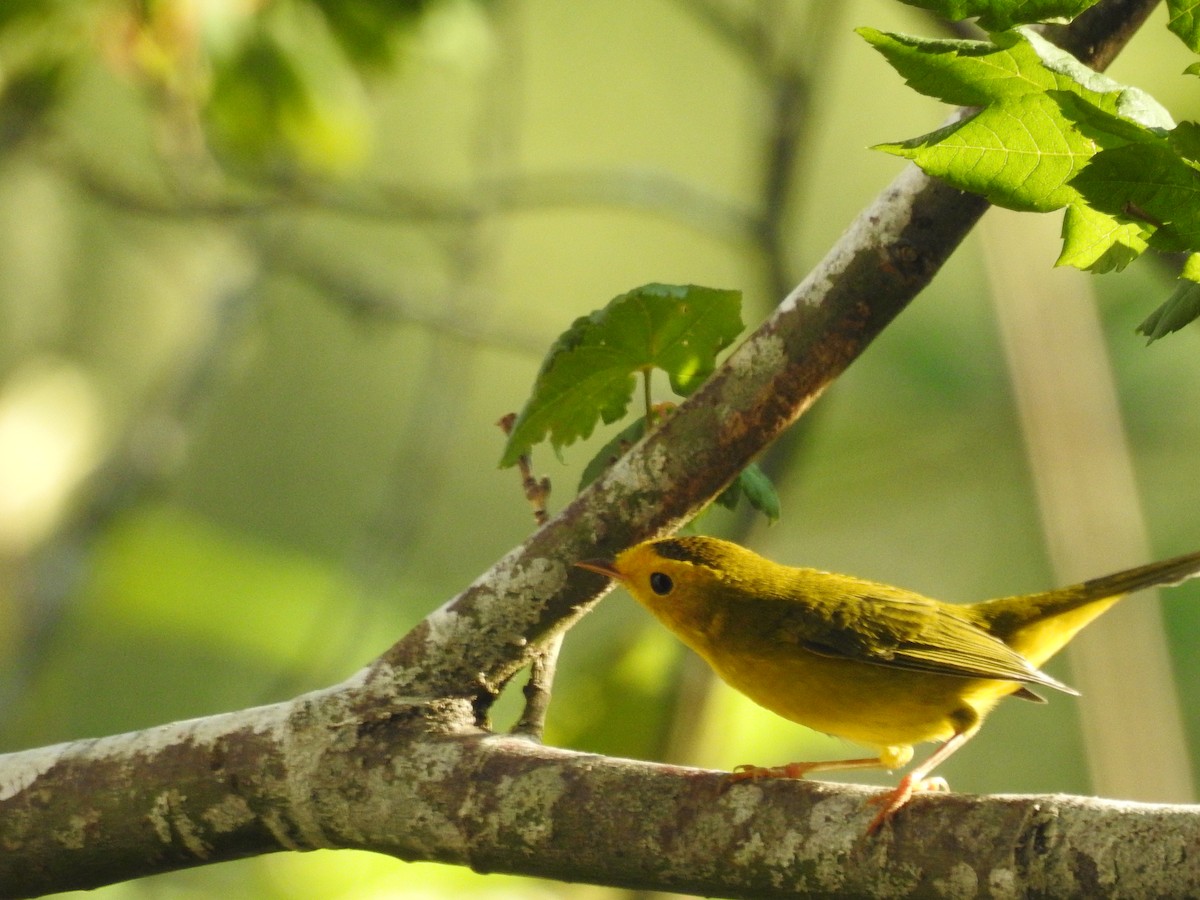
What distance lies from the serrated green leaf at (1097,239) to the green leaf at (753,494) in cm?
62

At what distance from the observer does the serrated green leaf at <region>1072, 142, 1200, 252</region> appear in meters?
1.00

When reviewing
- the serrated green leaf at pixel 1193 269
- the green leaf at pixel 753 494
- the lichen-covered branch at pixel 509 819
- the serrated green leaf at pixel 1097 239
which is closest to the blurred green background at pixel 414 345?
the lichen-covered branch at pixel 509 819

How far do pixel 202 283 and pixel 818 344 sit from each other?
4837mm

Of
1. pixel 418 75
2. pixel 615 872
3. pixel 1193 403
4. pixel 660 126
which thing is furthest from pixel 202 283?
pixel 1193 403

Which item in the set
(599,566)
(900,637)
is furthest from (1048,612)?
(599,566)

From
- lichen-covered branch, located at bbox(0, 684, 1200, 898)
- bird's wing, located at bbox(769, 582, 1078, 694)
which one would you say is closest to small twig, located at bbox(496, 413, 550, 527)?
lichen-covered branch, located at bbox(0, 684, 1200, 898)

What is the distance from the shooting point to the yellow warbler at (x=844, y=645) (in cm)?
200

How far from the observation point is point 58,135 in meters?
4.76

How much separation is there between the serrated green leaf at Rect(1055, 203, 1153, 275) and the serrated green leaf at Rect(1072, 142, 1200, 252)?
0.16m

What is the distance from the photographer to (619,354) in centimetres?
172

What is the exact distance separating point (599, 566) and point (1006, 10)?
36.1 inches

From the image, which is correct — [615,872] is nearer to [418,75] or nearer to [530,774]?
[530,774]

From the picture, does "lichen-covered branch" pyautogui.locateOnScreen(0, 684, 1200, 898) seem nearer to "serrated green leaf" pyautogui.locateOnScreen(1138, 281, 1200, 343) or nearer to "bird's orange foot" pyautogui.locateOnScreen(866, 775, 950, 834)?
"bird's orange foot" pyautogui.locateOnScreen(866, 775, 950, 834)

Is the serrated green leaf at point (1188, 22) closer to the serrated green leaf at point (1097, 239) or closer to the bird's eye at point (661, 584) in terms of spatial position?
the serrated green leaf at point (1097, 239)
